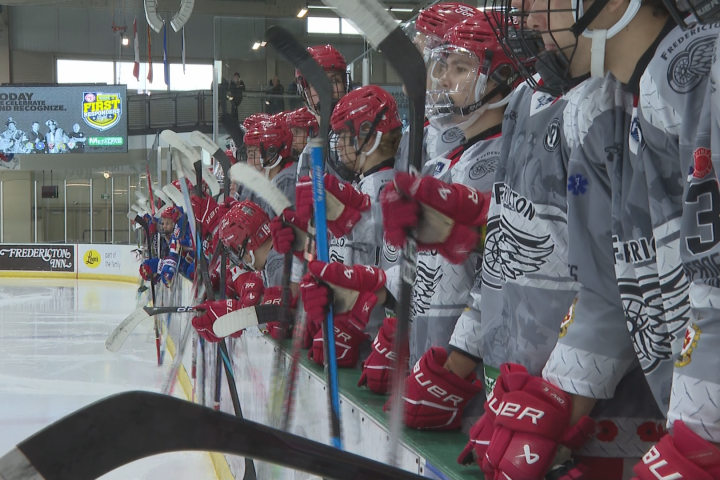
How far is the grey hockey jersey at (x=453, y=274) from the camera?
1374 millimetres

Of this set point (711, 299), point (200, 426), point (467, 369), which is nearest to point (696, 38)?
point (711, 299)

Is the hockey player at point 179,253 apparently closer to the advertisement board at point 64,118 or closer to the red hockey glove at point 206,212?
the red hockey glove at point 206,212

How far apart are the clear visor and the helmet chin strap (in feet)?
1.70

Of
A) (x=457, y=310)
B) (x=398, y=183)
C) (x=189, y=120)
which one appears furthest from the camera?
(x=189, y=120)

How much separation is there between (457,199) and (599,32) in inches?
14.8

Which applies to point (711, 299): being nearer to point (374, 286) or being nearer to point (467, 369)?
point (467, 369)

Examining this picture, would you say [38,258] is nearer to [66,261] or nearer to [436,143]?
[66,261]

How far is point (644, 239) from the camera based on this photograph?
819 millimetres

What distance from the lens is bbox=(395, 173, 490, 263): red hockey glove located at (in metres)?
1.03

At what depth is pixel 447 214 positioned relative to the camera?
1.12m

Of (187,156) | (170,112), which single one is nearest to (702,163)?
(187,156)

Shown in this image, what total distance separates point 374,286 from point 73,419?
102cm

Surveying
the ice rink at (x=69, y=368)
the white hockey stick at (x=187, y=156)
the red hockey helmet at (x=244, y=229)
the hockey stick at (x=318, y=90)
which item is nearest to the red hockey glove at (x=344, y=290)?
the hockey stick at (x=318, y=90)

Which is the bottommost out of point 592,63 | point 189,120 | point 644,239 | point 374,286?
point 374,286
